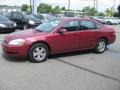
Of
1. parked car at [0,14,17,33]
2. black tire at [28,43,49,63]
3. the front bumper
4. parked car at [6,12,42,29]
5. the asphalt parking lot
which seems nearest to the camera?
the asphalt parking lot

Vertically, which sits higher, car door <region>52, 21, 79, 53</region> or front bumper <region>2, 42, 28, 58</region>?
car door <region>52, 21, 79, 53</region>

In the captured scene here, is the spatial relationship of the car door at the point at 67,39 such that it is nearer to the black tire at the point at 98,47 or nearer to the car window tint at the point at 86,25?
the car window tint at the point at 86,25

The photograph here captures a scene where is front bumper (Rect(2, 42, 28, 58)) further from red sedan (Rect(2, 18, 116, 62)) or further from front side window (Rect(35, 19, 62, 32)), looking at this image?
front side window (Rect(35, 19, 62, 32))

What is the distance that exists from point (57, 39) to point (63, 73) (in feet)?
6.47

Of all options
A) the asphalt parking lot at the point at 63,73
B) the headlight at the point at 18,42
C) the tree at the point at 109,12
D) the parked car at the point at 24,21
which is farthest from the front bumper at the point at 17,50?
the tree at the point at 109,12

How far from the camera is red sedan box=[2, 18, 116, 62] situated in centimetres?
872

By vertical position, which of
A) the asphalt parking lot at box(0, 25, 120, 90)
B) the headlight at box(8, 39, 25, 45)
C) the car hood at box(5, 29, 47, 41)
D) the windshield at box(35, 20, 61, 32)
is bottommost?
the asphalt parking lot at box(0, 25, 120, 90)

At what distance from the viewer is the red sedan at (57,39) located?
28.6 feet

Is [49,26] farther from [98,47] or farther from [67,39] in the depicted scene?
[98,47]

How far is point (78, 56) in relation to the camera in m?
10.1

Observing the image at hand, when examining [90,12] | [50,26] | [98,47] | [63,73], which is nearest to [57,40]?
[50,26]

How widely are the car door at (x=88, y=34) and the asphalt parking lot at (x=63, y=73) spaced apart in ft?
1.44

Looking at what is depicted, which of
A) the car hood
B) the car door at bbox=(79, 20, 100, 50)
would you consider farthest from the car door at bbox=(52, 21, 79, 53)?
the car hood

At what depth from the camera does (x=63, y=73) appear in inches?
295
